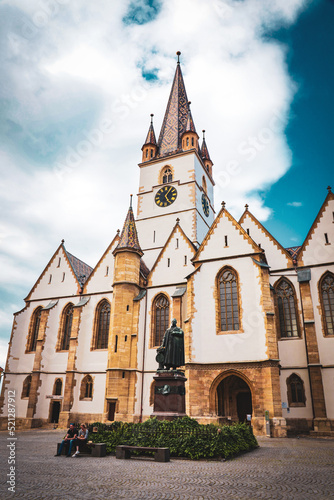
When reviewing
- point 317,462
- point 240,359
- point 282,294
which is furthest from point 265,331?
point 317,462

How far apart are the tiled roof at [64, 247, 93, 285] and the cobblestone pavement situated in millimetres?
22486

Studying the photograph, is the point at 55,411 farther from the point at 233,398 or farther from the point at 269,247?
the point at 269,247

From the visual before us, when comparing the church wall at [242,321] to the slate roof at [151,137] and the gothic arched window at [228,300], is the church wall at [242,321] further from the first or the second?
the slate roof at [151,137]

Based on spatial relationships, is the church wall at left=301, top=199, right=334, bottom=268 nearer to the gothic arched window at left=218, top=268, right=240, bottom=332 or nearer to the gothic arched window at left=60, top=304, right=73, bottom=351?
the gothic arched window at left=218, top=268, right=240, bottom=332

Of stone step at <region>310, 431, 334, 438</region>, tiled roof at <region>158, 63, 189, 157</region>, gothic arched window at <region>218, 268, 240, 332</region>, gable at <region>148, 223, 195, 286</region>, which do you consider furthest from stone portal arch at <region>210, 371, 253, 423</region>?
tiled roof at <region>158, 63, 189, 157</region>

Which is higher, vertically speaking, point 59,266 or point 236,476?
point 59,266

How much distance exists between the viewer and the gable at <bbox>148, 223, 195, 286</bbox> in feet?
91.7

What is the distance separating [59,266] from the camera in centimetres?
3422

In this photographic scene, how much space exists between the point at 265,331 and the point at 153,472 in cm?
1389

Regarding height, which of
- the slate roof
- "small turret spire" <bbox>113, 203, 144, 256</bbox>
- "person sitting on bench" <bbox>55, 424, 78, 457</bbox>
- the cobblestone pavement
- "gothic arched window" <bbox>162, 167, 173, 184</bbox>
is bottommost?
the cobblestone pavement

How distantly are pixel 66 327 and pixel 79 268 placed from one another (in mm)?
6339

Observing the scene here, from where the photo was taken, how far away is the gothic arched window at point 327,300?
2258 cm

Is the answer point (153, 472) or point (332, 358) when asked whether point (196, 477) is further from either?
point (332, 358)

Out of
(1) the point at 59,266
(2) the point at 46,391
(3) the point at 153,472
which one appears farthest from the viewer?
(1) the point at 59,266
